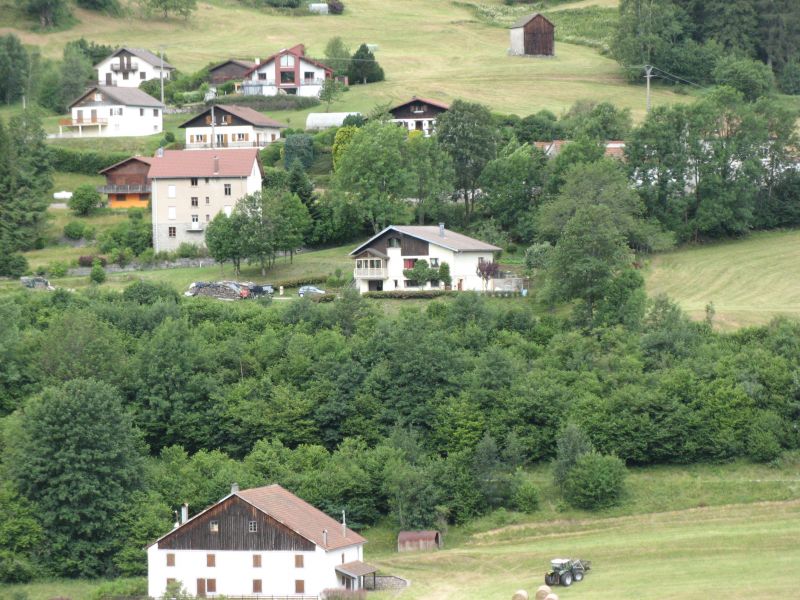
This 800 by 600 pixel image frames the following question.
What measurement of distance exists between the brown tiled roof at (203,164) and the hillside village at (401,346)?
17 cm

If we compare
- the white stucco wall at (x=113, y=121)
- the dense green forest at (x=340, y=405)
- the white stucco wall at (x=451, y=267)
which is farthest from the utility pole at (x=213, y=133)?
the dense green forest at (x=340, y=405)

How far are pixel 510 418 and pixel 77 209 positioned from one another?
3596cm

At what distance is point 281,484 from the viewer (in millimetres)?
61719

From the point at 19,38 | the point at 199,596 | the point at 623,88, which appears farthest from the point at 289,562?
the point at 19,38

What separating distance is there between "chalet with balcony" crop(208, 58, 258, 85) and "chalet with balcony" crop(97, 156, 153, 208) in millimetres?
22683

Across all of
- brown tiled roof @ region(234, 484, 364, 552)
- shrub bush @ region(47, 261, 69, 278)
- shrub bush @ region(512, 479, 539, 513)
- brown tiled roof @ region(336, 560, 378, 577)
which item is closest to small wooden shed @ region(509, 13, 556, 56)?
shrub bush @ region(47, 261, 69, 278)

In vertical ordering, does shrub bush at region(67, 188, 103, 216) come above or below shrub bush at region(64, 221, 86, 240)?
above

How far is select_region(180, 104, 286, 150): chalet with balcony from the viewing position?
100 m

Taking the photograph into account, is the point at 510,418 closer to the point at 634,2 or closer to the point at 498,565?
the point at 498,565

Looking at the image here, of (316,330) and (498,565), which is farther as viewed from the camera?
(316,330)

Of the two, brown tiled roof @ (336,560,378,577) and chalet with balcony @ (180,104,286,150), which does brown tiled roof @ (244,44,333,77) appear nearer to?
chalet with balcony @ (180,104,286,150)

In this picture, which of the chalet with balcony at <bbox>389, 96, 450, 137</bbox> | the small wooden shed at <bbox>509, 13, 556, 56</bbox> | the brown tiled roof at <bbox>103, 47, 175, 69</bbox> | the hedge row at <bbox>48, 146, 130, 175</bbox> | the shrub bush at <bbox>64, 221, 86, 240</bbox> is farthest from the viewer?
the small wooden shed at <bbox>509, 13, 556, 56</bbox>

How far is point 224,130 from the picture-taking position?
10038cm

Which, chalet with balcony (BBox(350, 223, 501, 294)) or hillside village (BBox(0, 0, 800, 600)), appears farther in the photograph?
chalet with balcony (BBox(350, 223, 501, 294))
